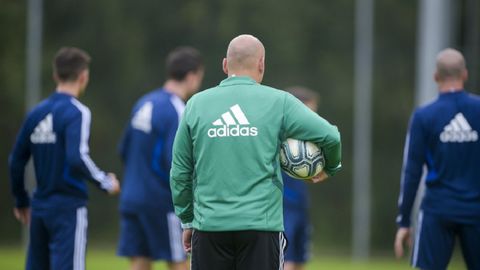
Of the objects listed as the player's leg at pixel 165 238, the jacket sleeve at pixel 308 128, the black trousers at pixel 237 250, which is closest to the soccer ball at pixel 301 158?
the jacket sleeve at pixel 308 128

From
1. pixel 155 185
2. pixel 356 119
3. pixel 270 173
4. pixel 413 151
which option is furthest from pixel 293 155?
pixel 356 119

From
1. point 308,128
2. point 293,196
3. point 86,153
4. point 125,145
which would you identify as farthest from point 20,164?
point 293,196

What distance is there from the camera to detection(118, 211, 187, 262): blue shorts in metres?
8.14

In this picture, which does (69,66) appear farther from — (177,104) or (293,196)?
(293,196)

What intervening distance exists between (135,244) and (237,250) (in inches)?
132

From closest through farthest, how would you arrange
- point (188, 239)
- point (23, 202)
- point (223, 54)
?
point (188, 239) < point (23, 202) < point (223, 54)

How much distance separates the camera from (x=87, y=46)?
48.6 ft

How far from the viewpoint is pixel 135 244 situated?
27.2 ft

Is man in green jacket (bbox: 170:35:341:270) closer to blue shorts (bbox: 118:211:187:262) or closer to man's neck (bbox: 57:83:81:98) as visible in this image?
man's neck (bbox: 57:83:81:98)

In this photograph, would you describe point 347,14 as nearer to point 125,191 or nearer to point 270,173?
point 125,191

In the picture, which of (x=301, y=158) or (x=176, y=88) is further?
(x=176, y=88)

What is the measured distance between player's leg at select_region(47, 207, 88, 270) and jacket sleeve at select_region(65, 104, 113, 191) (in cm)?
28

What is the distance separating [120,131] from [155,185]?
681 centimetres

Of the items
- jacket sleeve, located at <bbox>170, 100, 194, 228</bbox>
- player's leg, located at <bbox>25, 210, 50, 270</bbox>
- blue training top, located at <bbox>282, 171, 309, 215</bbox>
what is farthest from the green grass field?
jacket sleeve, located at <bbox>170, 100, 194, 228</bbox>
